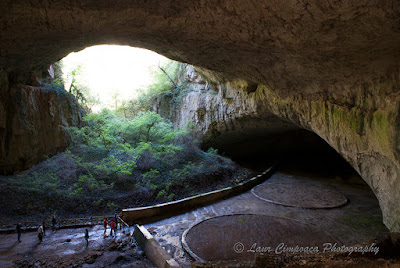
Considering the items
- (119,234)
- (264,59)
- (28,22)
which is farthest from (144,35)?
(119,234)

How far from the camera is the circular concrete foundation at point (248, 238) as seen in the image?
6078 mm

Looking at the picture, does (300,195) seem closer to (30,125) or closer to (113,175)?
(113,175)

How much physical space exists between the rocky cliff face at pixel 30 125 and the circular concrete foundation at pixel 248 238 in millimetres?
8727

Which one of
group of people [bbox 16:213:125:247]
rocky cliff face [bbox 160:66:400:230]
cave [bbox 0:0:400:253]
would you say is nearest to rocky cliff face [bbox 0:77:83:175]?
cave [bbox 0:0:400:253]

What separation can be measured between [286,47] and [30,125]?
1166 cm

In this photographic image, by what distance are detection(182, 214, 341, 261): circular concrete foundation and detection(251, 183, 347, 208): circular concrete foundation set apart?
7.47ft

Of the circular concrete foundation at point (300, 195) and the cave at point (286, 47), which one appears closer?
the cave at point (286, 47)

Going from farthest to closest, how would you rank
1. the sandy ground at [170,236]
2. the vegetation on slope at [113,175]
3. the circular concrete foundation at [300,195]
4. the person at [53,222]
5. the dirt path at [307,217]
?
the circular concrete foundation at [300,195], the vegetation on slope at [113,175], the person at [53,222], the dirt path at [307,217], the sandy ground at [170,236]

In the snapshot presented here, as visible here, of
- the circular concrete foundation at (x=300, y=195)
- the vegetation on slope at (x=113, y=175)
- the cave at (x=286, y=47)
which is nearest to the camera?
the cave at (x=286, y=47)

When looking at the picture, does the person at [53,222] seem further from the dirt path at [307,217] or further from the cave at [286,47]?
the cave at [286,47]

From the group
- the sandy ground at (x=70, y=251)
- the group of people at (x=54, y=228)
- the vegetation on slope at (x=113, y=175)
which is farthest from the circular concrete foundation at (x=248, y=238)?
the vegetation on slope at (x=113, y=175)

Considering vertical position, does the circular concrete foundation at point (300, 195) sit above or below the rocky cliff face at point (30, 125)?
below

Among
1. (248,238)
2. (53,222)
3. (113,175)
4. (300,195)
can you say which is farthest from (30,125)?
(300,195)

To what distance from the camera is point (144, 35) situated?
22.3 ft
